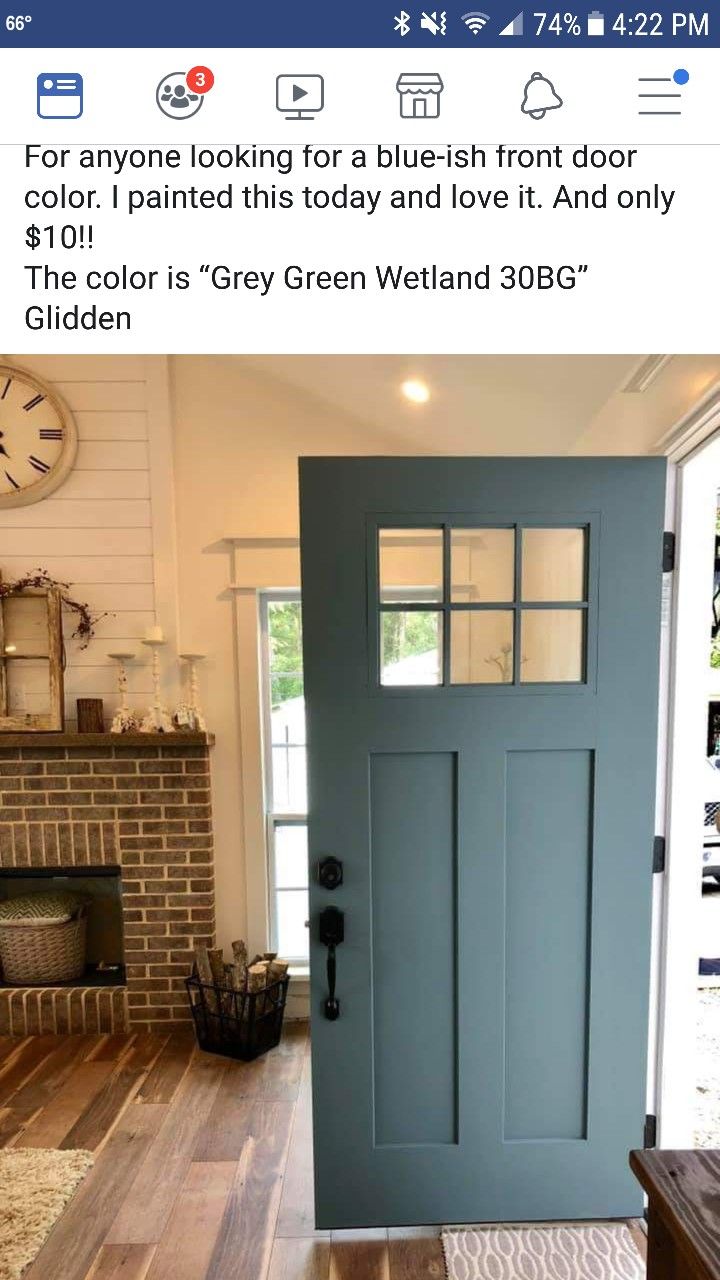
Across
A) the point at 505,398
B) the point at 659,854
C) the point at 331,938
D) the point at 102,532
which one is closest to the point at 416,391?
the point at 505,398

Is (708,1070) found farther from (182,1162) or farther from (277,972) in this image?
(182,1162)

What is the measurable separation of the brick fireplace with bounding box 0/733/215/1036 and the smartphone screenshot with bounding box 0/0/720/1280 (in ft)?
0.06

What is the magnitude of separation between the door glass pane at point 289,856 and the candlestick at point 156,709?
68 centimetres

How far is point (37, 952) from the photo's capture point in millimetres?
2852

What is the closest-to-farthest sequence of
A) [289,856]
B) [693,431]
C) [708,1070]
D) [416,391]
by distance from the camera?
[693,431], [416,391], [708,1070], [289,856]

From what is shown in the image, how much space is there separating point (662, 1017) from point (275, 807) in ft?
5.46

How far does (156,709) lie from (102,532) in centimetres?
76

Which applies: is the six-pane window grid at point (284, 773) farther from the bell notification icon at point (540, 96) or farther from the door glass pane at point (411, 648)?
the bell notification icon at point (540, 96)

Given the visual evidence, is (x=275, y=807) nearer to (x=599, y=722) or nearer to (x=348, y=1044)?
(x=348, y=1044)

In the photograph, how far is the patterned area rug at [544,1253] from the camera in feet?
Result: 5.45
